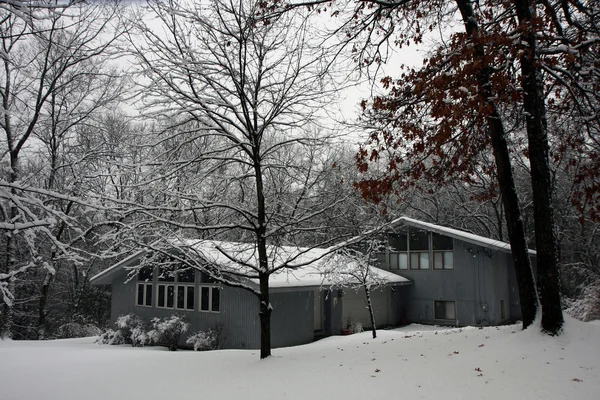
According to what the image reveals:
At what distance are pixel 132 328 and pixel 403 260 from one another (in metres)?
14.4

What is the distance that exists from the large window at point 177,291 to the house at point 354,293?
4 centimetres

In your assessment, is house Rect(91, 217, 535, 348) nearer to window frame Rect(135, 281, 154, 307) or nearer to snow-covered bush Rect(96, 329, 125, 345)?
window frame Rect(135, 281, 154, 307)

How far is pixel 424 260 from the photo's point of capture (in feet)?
80.1

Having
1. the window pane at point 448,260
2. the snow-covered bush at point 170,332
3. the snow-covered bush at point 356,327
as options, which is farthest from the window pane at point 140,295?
the window pane at point 448,260

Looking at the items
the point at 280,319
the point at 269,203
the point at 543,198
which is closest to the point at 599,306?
the point at 543,198

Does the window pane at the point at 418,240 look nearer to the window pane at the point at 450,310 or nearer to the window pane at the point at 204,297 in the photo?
the window pane at the point at 450,310

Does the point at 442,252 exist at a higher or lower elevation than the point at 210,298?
higher

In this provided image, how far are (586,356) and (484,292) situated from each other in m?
15.5

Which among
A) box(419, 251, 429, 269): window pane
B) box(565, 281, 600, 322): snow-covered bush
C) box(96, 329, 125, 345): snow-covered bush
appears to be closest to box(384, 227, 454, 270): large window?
box(419, 251, 429, 269): window pane

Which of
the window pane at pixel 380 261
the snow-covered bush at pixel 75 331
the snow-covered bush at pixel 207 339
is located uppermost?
the window pane at pixel 380 261

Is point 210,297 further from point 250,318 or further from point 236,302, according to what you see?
point 250,318

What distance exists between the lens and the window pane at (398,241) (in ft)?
82.4

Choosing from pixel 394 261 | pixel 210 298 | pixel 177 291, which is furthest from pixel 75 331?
pixel 394 261

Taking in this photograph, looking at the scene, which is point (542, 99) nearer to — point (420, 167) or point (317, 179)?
point (420, 167)
